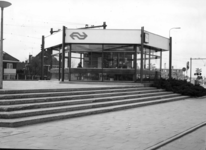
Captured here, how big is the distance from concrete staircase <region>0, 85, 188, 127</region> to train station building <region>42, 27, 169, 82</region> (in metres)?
6.75

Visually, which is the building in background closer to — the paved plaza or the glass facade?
the glass facade

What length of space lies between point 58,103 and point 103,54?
13.2 meters

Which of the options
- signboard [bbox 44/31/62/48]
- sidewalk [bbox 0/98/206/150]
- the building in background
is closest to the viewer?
sidewalk [bbox 0/98/206/150]

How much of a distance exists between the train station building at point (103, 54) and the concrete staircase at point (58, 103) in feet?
22.2

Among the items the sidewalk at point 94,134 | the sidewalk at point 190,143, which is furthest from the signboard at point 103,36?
the sidewalk at point 190,143

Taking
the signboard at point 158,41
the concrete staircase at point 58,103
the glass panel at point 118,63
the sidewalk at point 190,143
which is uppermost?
the signboard at point 158,41

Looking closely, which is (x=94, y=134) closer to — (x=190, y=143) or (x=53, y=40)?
(x=190, y=143)

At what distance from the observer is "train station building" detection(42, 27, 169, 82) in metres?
22.9

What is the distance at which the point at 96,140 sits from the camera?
21.5 feet

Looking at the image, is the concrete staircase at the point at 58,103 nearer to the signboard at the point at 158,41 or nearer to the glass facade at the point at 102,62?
the glass facade at the point at 102,62

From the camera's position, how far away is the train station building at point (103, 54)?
2294 cm

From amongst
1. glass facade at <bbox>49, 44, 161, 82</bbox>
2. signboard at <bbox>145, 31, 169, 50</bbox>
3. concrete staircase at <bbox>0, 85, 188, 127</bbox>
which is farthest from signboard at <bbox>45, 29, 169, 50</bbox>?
concrete staircase at <bbox>0, 85, 188, 127</bbox>

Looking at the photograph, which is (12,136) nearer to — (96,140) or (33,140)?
(33,140)

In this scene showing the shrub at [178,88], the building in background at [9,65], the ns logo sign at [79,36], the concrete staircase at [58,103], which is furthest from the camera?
the building in background at [9,65]
